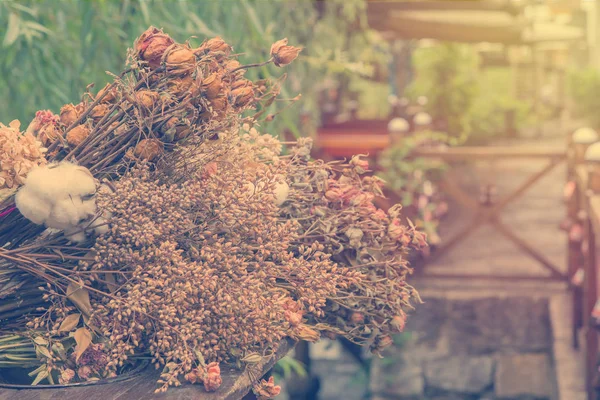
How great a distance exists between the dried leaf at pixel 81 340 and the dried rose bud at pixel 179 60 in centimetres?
44

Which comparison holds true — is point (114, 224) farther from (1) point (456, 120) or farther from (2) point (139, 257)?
(1) point (456, 120)

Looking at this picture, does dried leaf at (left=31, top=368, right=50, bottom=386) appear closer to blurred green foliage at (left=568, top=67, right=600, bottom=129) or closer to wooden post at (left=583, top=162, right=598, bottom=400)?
wooden post at (left=583, top=162, right=598, bottom=400)

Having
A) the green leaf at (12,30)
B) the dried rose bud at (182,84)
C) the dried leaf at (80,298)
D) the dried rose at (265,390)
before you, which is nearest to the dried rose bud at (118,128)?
the dried rose bud at (182,84)

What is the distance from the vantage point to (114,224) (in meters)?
1.31

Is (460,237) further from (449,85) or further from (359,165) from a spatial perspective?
(449,85)

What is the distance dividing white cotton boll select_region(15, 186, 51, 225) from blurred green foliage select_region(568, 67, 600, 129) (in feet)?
47.1

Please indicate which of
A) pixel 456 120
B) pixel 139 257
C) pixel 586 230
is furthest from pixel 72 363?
pixel 456 120

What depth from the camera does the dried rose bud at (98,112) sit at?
4.72 ft

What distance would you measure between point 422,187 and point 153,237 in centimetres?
531

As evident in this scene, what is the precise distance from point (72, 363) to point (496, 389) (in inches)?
168

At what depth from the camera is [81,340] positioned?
132 cm

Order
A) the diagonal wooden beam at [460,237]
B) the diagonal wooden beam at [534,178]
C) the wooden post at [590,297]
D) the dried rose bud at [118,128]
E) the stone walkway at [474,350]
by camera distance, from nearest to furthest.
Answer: the dried rose bud at [118,128] → the wooden post at [590,297] → the stone walkway at [474,350] → the diagonal wooden beam at [534,178] → the diagonal wooden beam at [460,237]

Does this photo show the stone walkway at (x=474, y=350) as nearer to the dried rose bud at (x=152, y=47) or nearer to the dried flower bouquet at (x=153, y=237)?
the dried flower bouquet at (x=153, y=237)

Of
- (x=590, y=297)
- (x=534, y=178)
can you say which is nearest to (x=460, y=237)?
(x=534, y=178)
